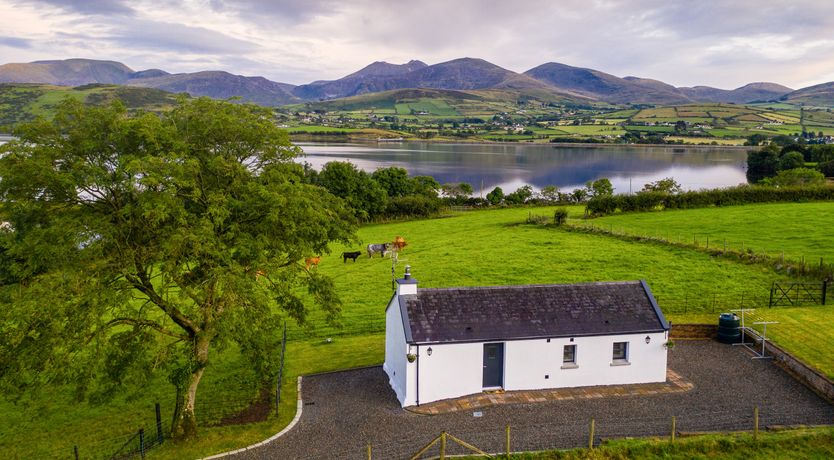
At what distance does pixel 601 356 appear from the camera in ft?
67.8

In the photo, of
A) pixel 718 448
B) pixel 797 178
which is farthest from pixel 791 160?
pixel 718 448

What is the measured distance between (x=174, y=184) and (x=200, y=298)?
3565mm

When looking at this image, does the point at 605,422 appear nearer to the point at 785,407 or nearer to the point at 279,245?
the point at 785,407

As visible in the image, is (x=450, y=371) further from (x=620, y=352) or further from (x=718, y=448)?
(x=718, y=448)

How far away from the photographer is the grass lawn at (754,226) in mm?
40094

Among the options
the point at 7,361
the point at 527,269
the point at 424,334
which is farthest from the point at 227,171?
the point at 527,269

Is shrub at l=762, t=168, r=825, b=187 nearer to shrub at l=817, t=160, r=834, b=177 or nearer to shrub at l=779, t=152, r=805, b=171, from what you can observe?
shrub at l=817, t=160, r=834, b=177

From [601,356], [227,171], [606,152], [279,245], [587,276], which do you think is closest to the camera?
[227,171]

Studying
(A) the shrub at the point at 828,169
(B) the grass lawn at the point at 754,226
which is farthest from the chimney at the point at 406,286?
(A) the shrub at the point at 828,169

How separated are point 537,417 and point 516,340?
2.79m

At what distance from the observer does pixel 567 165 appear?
151 meters

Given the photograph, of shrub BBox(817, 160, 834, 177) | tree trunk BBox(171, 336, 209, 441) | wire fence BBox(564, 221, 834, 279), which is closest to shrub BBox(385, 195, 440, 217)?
wire fence BBox(564, 221, 834, 279)

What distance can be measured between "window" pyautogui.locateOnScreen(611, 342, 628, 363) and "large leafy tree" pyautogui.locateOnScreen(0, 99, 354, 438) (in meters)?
12.0

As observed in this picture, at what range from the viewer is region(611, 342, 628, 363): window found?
21016 mm
